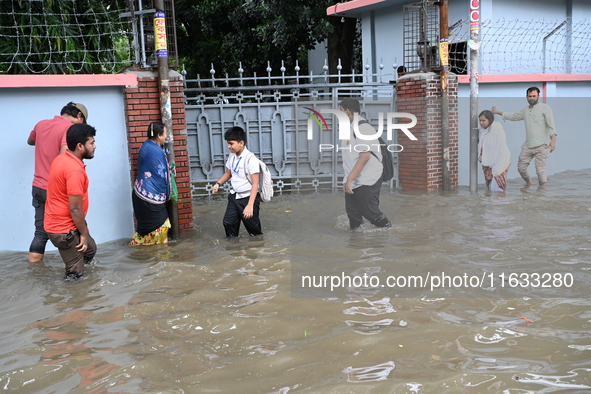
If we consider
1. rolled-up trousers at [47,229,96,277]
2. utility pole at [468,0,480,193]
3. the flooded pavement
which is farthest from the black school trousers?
utility pole at [468,0,480,193]

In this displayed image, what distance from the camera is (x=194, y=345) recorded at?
12.0 feet

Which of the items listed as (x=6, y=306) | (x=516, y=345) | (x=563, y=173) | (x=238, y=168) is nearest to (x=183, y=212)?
(x=238, y=168)

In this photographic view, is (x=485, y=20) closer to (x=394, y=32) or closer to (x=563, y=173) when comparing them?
(x=394, y=32)

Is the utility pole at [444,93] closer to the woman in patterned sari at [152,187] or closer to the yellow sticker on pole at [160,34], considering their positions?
the yellow sticker on pole at [160,34]

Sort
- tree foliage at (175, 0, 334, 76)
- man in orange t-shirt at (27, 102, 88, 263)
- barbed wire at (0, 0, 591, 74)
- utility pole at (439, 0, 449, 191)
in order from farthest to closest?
1. tree foliage at (175, 0, 334, 76)
2. utility pole at (439, 0, 449, 191)
3. barbed wire at (0, 0, 591, 74)
4. man in orange t-shirt at (27, 102, 88, 263)

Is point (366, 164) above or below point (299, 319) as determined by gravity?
above

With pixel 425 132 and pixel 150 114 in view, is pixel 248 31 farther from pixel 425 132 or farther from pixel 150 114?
pixel 150 114

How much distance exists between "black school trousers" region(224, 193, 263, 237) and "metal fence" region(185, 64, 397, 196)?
2988 mm

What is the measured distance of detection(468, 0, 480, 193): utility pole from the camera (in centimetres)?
827

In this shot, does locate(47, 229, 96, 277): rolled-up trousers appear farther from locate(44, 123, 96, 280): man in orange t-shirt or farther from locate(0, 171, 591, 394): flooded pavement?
locate(0, 171, 591, 394): flooded pavement

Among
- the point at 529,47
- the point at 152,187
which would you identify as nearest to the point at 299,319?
the point at 152,187

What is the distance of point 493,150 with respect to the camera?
29.5 feet

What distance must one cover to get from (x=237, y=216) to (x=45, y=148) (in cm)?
224

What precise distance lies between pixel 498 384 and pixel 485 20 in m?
9.35
